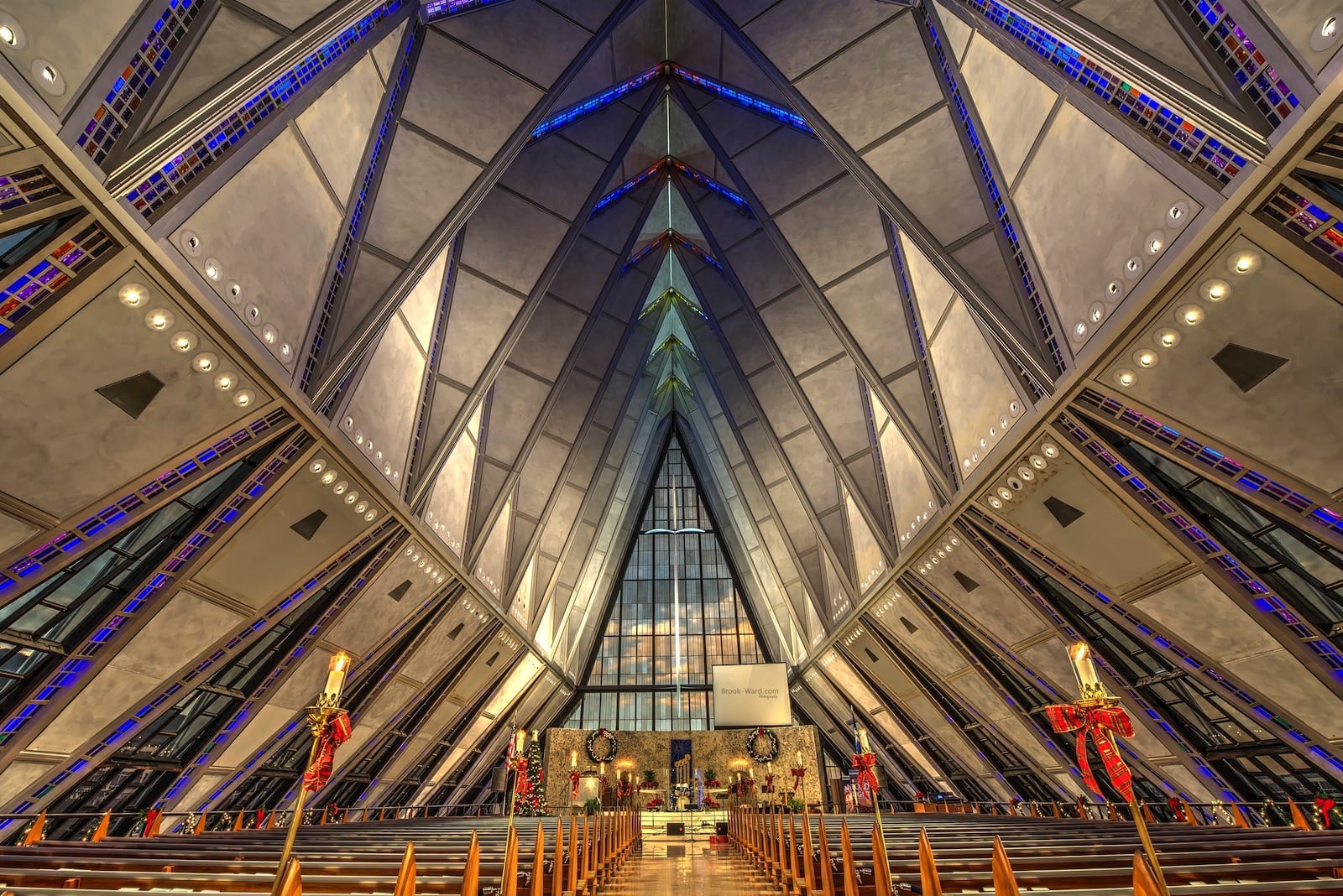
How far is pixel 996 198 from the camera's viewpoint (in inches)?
358

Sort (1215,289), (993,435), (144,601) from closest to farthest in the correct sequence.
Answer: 1. (1215,289)
2. (144,601)
3. (993,435)

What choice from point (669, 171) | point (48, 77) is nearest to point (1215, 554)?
point (48, 77)

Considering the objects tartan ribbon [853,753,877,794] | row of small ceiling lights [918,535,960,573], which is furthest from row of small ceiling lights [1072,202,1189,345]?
tartan ribbon [853,753,877,794]

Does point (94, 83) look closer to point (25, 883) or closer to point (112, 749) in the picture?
point (25, 883)

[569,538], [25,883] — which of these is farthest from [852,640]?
[25,883]

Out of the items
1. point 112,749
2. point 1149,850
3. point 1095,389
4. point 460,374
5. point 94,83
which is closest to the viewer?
point 1149,850

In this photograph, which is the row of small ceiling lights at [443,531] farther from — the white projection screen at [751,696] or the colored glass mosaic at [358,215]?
the white projection screen at [751,696]

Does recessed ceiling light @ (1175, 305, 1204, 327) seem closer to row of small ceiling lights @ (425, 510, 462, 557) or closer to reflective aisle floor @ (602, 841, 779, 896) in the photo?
reflective aisle floor @ (602, 841, 779, 896)

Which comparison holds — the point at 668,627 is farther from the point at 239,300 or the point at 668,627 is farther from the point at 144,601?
the point at 239,300

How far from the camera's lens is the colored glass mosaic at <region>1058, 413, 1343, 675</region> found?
7.59 meters

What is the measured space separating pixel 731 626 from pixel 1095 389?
96.0 ft

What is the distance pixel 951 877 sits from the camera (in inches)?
188

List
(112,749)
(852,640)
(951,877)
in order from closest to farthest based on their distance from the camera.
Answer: (951,877)
(112,749)
(852,640)

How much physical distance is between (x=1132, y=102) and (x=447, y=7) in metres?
9.67
